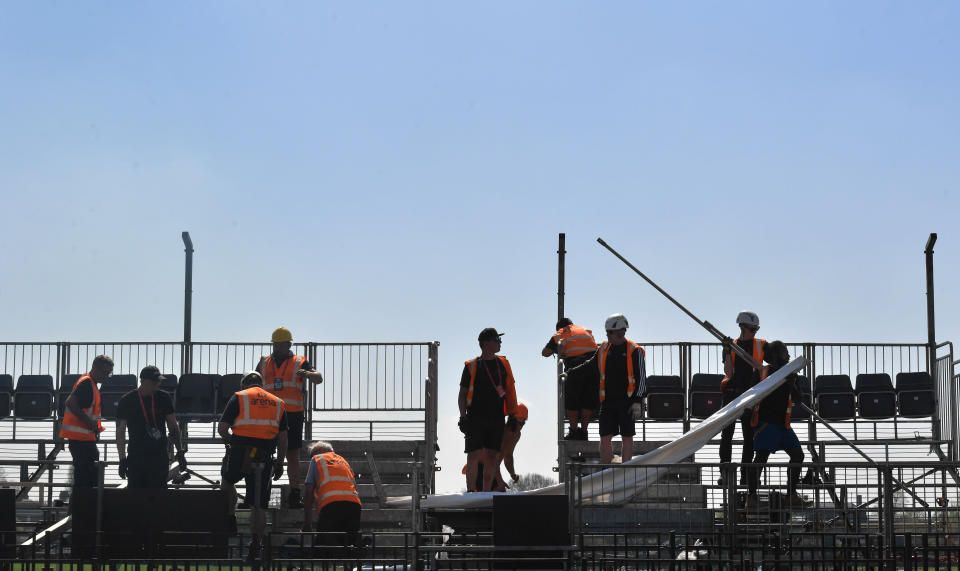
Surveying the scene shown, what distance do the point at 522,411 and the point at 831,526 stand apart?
5.59 metres

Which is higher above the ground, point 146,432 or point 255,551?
point 146,432

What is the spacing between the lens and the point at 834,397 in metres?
21.9

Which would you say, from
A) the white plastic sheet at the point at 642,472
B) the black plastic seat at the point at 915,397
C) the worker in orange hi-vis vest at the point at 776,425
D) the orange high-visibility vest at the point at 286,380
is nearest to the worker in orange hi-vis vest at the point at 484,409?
the white plastic sheet at the point at 642,472

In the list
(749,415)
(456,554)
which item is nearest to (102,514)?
(456,554)

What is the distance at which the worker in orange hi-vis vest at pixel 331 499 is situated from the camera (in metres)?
15.1

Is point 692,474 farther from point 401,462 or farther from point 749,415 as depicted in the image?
point 401,462

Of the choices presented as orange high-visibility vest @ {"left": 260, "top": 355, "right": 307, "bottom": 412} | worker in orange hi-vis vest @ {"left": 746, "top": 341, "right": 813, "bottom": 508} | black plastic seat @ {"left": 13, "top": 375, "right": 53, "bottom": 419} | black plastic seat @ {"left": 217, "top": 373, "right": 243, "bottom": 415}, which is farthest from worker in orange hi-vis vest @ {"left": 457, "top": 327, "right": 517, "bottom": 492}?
black plastic seat @ {"left": 13, "top": 375, "right": 53, "bottom": 419}

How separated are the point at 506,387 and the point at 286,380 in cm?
294

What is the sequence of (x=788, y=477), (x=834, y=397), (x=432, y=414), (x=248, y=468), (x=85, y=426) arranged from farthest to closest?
(x=834, y=397)
(x=432, y=414)
(x=85, y=426)
(x=248, y=468)
(x=788, y=477)

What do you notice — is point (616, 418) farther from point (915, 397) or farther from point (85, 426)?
point (915, 397)

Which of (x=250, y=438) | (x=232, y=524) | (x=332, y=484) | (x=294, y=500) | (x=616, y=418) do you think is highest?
(x=616, y=418)

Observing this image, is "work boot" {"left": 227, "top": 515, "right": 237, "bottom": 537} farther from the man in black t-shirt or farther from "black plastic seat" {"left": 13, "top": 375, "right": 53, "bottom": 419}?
"black plastic seat" {"left": 13, "top": 375, "right": 53, "bottom": 419}

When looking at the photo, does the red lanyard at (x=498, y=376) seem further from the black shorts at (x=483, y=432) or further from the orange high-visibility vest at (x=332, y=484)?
the orange high-visibility vest at (x=332, y=484)

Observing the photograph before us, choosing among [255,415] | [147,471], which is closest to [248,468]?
[255,415]
